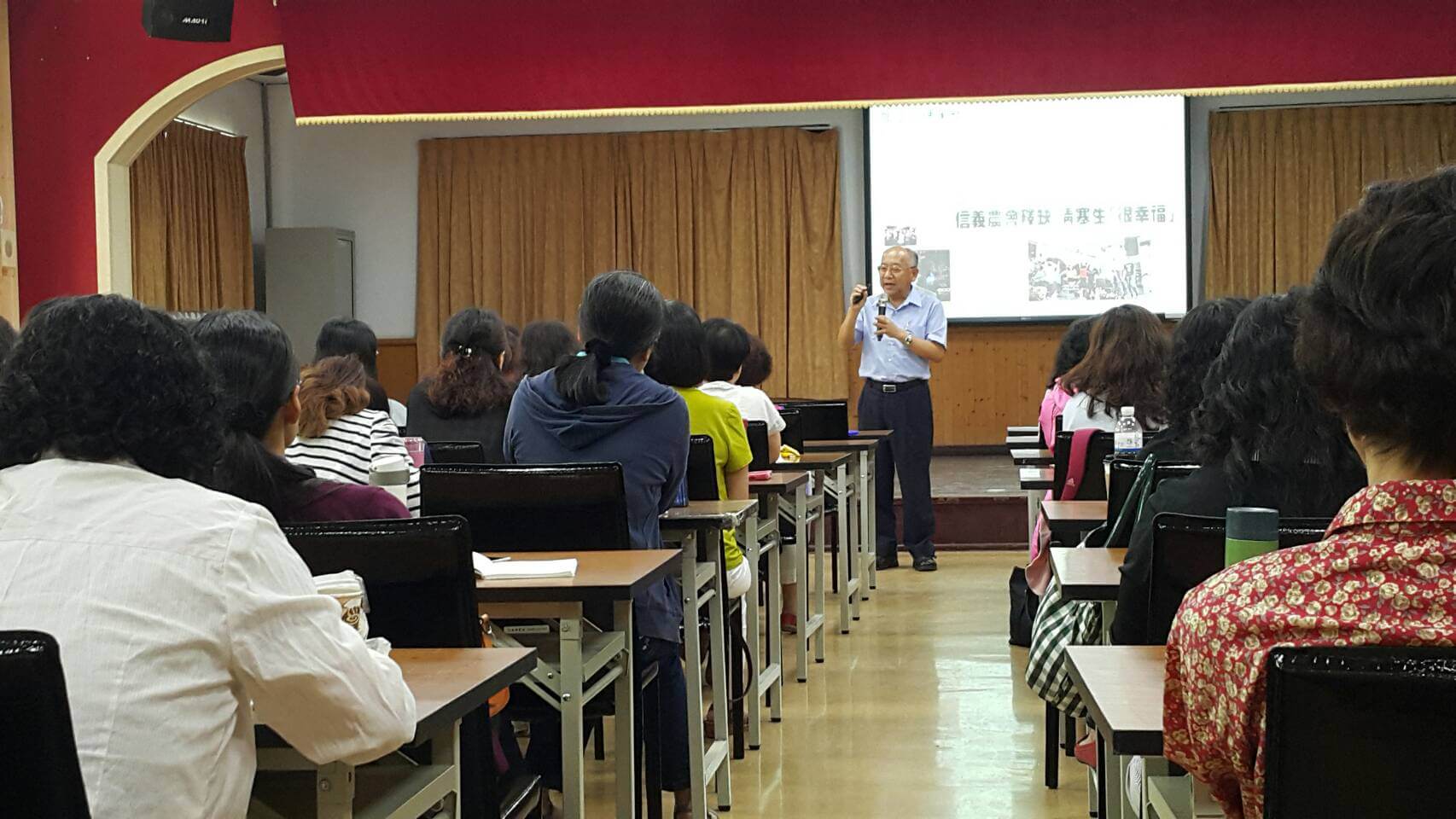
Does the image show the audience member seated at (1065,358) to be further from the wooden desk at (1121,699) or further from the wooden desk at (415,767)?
the wooden desk at (415,767)

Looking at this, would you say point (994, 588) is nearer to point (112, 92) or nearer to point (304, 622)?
point (112, 92)

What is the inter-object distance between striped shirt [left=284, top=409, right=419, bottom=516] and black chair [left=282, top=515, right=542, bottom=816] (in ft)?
3.37

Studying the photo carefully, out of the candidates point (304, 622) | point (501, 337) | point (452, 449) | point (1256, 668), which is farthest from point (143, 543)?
point (501, 337)

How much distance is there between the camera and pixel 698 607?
346 centimetres

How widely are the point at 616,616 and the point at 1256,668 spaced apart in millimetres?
1712

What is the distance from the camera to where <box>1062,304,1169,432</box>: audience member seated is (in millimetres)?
4207

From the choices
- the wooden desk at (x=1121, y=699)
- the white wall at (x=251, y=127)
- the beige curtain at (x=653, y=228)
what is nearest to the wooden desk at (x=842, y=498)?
the wooden desk at (x=1121, y=699)

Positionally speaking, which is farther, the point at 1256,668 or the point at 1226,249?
the point at 1226,249

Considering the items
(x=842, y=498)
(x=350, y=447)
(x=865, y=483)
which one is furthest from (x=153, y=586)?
(x=865, y=483)

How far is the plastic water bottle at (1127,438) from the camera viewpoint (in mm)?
3801

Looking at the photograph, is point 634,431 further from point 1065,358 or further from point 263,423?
point 1065,358

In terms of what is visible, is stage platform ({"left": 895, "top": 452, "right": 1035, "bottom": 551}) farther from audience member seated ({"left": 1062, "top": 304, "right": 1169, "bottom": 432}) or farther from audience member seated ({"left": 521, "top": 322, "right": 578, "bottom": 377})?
audience member seated ({"left": 1062, "top": 304, "right": 1169, "bottom": 432})

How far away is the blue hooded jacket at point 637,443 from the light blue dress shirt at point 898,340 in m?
→ 4.18

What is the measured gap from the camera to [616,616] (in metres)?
2.77
